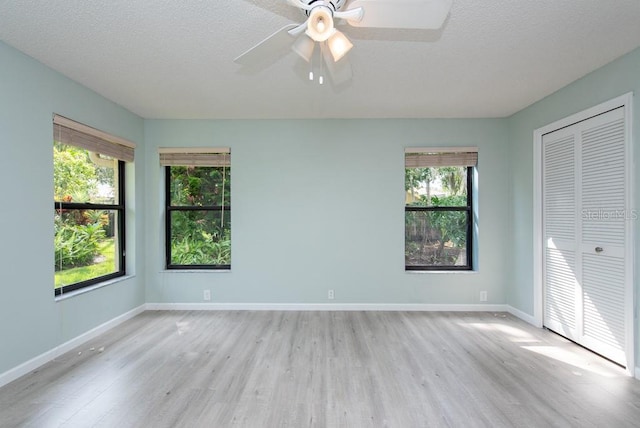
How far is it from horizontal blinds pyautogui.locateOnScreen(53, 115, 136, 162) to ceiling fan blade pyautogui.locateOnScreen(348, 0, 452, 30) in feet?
9.08

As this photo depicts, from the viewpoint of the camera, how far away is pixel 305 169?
13.2 ft

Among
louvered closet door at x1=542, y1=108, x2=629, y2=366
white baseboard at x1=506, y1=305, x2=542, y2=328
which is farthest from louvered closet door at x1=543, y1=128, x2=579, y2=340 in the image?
white baseboard at x1=506, y1=305, x2=542, y2=328

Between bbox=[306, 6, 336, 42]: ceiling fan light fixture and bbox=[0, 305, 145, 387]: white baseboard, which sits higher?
bbox=[306, 6, 336, 42]: ceiling fan light fixture

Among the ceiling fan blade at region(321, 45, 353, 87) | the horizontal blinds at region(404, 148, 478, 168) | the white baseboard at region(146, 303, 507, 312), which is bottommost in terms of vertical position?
the white baseboard at region(146, 303, 507, 312)

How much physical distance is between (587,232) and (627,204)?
463 mm

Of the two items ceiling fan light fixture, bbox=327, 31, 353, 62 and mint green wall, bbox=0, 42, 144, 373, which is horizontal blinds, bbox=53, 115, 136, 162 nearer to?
mint green wall, bbox=0, 42, 144, 373

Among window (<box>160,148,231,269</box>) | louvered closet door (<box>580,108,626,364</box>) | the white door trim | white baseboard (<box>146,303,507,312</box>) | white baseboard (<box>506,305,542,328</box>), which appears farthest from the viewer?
window (<box>160,148,231,269</box>)

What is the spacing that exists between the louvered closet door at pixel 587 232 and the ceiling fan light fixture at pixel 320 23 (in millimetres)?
2599

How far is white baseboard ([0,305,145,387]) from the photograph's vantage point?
2301 millimetres

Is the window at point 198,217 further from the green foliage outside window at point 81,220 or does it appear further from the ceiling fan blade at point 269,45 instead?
the ceiling fan blade at point 269,45

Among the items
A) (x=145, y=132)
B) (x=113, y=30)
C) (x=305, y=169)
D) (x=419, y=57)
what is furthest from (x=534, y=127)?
(x=145, y=132)

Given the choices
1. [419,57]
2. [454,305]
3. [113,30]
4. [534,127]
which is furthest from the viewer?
[454,305]

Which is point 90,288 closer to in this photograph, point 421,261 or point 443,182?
point 421,261

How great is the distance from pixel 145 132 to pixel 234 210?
1570mm
